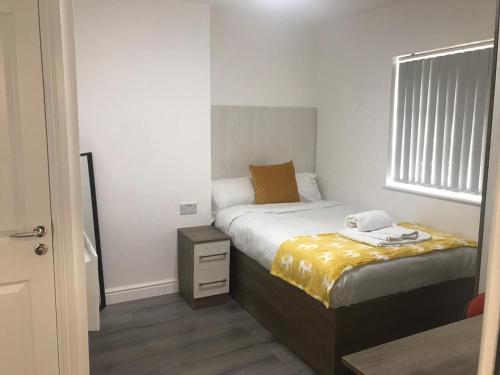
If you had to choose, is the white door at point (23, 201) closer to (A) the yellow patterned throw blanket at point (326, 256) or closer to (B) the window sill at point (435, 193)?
(A) the yellow patterned throw blanket at point (326, 256)

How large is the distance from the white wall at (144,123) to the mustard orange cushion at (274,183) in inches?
20.1

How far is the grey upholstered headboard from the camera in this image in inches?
161

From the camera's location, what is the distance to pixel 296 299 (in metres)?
2.76

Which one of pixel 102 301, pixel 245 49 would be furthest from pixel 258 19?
pixel 102 301

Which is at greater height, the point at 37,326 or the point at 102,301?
the point at 37,326

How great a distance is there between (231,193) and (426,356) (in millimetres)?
2728

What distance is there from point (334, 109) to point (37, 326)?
3.28 m

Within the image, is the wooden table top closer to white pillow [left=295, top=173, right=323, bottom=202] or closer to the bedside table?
the bedside table

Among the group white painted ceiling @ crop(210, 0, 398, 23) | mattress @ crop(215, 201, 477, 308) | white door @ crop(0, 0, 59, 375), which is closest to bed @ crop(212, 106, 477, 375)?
mattress @ crop(215, 201, 477, 308)

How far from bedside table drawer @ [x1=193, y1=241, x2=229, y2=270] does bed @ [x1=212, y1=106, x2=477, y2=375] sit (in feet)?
0.34

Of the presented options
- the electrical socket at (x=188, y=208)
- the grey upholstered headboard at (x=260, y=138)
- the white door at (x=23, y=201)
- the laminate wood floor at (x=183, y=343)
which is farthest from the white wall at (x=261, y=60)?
the white door at (x=23, y=201)

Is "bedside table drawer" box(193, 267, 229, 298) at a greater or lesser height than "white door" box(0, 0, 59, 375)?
lesser

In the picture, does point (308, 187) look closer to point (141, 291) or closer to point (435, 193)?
point (435, 193)

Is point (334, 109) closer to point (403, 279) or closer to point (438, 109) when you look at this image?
point (438, 109)
